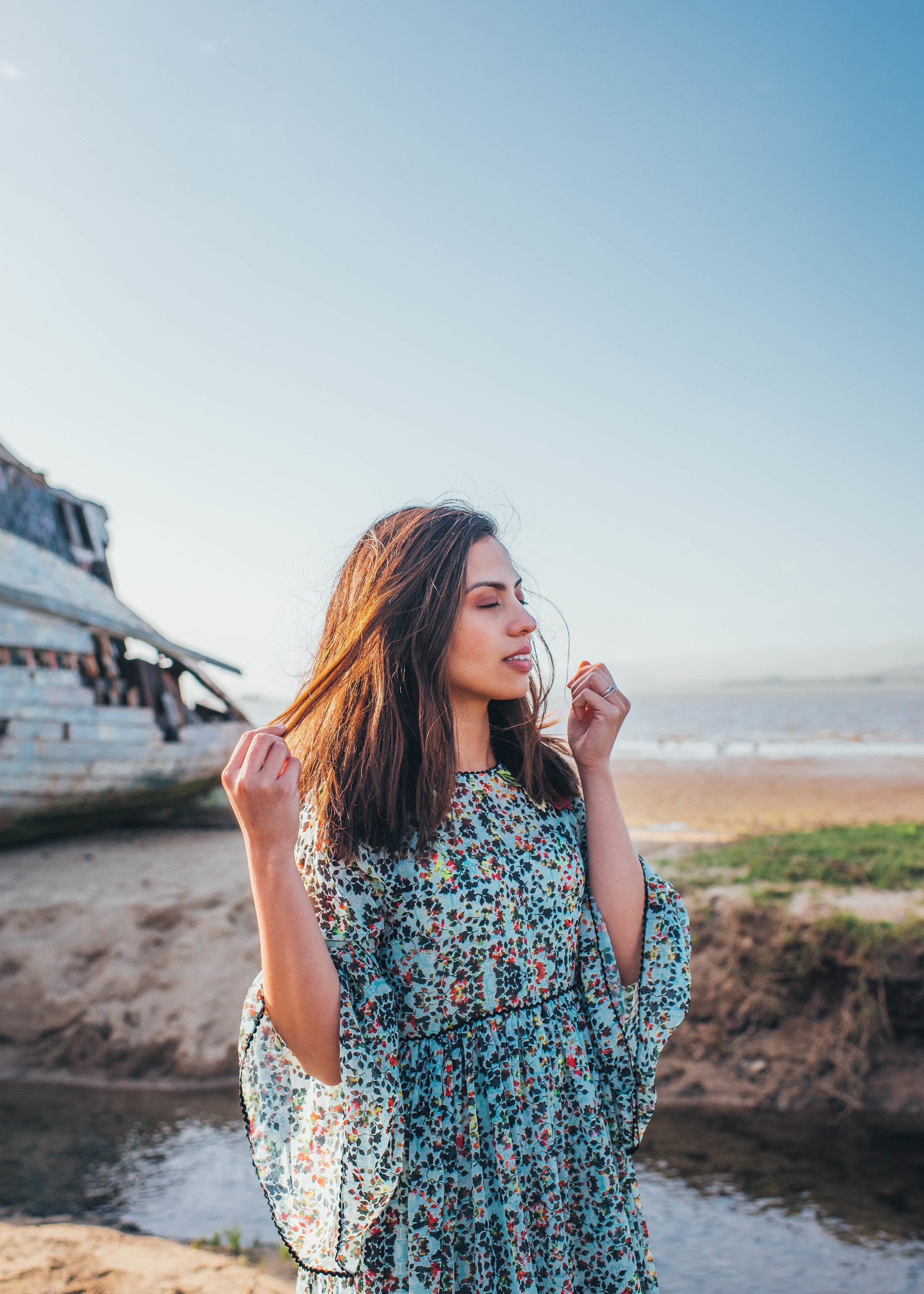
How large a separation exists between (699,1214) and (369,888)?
3650mm

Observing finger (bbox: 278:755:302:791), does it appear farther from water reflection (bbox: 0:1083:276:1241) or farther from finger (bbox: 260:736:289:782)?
water reflection (bbox: 0:1083:276:1241)

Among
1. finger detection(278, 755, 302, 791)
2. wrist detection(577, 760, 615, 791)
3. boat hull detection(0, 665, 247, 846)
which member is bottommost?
boat hull detection(0, 665, 247, 846)

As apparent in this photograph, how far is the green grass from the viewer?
20.2 ft

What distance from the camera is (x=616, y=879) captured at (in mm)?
1770

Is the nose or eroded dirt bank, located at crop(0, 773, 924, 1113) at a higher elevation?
the nose

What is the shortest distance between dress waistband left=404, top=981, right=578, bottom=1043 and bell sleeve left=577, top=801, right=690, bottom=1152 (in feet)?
0.39

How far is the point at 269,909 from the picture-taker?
1.34m

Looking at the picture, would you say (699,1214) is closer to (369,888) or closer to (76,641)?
(369,888)

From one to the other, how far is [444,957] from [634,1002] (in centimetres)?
49

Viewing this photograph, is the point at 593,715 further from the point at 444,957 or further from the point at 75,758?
the point at 75,758

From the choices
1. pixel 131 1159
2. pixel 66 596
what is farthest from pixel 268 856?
pixel 66 596

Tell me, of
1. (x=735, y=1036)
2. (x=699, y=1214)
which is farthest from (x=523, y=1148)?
(x=735, y=1036)

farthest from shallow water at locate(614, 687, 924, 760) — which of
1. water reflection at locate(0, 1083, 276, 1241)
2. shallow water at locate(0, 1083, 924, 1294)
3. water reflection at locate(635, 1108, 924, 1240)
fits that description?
water reflection at locate(0, 1083, 276, 1241)

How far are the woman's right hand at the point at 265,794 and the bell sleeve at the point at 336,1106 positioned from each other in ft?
0.58
